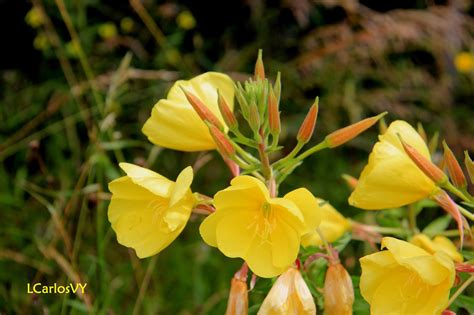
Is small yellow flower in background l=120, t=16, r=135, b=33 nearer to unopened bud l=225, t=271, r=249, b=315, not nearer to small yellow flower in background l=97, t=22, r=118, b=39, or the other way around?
small yellow flower in background l=97, t=22, r=118, b=39

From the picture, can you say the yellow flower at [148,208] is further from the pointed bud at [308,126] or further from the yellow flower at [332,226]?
the yellow flower at [332,226]

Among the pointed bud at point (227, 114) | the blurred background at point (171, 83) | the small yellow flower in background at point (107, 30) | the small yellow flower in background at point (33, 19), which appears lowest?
the blurred background at point (171, 83)

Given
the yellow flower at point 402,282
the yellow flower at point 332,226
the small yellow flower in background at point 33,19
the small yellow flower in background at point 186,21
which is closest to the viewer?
the yellow flower at point 402,282

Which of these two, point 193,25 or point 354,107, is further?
point 193,25

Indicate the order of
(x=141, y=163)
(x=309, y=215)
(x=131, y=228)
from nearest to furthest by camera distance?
(x=309, y=215), (x=131, y=228), (x=141, y=163)

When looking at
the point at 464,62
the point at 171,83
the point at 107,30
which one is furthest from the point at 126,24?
the point at 464,62

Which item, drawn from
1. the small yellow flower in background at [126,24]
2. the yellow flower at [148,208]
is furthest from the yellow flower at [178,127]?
the small yellow flower in background at [126,24]

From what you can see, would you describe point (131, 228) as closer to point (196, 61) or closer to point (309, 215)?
point (309, 215)

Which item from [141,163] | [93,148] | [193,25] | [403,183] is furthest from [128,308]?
[193,25]
